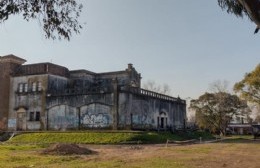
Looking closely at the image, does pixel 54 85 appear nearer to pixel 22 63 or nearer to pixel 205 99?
pixel 22 63

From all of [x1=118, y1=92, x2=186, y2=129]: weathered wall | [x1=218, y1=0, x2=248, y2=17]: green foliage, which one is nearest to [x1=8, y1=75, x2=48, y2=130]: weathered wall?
[x1=118, y1=92, x2=186, y2=129]: weathered wall

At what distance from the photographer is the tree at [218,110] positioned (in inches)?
2584

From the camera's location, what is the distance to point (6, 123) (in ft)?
170

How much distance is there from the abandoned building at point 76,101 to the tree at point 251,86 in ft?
35.4

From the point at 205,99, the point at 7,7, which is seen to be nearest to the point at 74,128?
the point at 205,99

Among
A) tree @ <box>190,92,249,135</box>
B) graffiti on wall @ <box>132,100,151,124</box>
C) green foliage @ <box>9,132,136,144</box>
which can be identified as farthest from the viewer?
tree @ <box>190,92,249,135</box>

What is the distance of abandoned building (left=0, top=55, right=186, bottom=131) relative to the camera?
44.2 m

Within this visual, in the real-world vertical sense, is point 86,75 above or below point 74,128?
above

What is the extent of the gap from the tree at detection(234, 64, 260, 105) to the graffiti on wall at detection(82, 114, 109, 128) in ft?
52.5

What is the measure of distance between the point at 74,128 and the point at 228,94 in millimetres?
31714

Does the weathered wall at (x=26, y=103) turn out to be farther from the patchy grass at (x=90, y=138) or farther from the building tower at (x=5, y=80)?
the patchy grass at (x=90, y=138)

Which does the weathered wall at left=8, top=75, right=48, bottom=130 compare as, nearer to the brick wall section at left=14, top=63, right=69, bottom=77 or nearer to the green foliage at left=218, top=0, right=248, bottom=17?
the brick wall section at left=14, top=63, right=69, bottom=77

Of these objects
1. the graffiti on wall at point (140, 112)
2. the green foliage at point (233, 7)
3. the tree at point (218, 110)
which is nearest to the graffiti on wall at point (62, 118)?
the graffiti on wall at point (140, 112)

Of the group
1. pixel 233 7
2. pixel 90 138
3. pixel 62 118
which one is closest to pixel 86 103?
pixel 62 118
